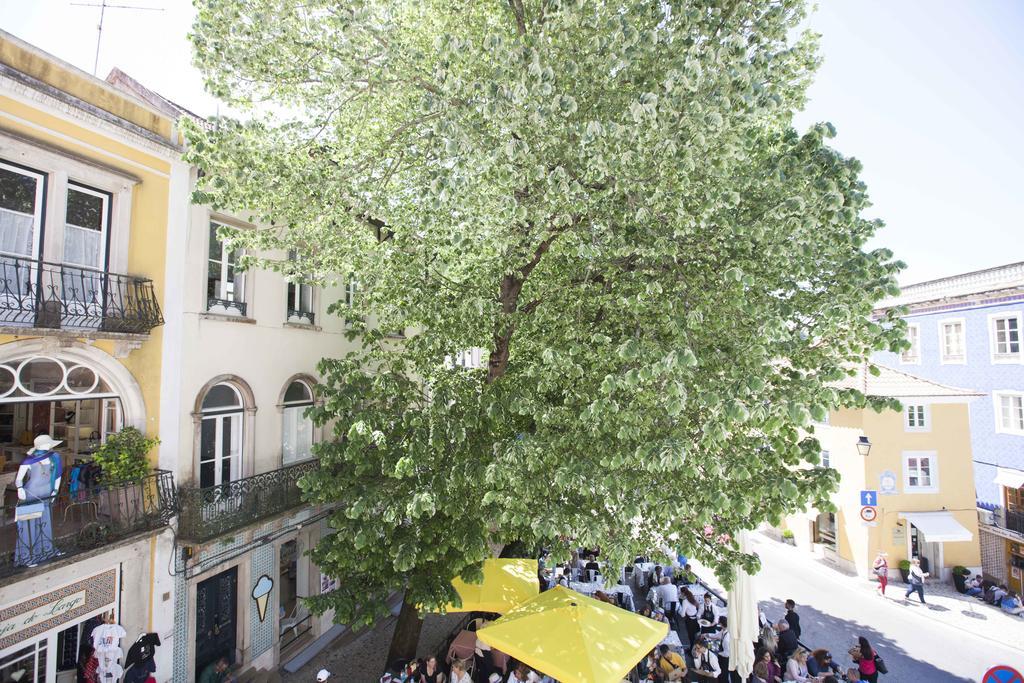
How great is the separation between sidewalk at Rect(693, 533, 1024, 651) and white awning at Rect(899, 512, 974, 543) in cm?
181

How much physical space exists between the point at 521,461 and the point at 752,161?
18.0 feet

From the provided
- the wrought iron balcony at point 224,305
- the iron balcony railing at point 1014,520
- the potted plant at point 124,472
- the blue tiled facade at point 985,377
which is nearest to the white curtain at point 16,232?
A: the wrought iron balcony at point 224,305

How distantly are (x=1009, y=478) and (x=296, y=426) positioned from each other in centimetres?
2544

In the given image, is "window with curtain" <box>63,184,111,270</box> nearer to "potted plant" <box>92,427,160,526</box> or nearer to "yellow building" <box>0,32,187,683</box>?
"yellow building" <box>0,32,187,683</box>

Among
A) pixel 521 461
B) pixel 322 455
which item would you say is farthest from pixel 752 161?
pixel 322 455

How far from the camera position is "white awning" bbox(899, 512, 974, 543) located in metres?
18.5

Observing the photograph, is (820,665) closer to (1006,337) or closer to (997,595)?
(997,595)

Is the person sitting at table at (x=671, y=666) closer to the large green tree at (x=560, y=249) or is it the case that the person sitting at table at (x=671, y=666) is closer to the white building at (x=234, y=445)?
the large green tree at (x=560, y=249)

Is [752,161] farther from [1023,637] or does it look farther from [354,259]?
[1023,637]

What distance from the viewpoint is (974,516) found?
19406 millimetres

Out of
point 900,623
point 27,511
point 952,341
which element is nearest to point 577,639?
point 27,511

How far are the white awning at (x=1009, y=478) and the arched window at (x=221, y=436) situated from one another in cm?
2611

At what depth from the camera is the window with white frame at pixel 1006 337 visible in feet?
64.3

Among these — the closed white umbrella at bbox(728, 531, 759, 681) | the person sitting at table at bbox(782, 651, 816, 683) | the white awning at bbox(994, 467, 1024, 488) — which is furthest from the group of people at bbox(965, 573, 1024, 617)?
the closed white umbrella at bbox(728, 531, 759, 681)
